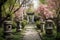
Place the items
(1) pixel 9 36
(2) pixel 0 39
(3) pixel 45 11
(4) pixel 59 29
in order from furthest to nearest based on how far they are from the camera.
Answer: (3) pixel 45 11 < (4) pixel 59 29 < (1) pixel 9 36 < (2) pixel 0 39

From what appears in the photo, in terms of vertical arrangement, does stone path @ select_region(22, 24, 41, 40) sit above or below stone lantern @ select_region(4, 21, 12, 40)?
below

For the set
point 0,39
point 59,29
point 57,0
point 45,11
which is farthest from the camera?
A: point 45,11

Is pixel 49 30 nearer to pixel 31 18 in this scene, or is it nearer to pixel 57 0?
pixel 57 0

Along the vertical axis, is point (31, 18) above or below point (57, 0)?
below

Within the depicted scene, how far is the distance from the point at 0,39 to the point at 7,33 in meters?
1.39

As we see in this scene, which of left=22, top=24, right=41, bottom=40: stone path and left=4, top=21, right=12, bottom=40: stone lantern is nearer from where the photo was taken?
left=4, top=21, right=12, bottom=40: stone lantern

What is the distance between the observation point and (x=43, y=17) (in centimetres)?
2659

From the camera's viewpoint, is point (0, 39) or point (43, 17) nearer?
point (0, 39)

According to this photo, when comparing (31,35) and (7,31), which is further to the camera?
(31,35)

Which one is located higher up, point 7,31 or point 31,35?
point 7,31

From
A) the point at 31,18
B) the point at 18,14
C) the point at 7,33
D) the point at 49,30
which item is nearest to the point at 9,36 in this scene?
the point at 7,33

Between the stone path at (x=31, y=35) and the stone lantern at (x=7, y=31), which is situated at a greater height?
the stone lantern at (x=7, y=31)

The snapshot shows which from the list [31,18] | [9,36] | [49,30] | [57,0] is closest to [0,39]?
[9,36]

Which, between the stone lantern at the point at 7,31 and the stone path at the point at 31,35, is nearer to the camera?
the stone lantern at the point at 7,31
